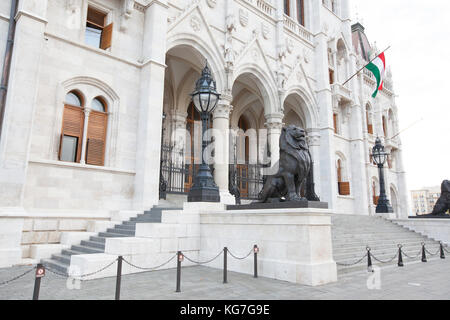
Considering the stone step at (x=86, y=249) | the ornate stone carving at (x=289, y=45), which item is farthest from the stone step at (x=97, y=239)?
the ornate stone carving at (x=289, y=45)

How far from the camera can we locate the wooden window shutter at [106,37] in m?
12.1

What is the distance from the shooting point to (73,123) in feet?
35.8

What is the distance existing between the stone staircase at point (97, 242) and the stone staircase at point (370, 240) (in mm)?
5635

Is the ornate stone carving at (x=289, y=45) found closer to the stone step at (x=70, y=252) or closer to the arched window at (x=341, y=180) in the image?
the arched window at (x=341, y=180)

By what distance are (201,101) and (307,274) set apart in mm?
5637

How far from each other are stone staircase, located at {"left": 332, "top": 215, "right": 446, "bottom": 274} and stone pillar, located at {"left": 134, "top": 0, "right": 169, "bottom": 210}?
22.1 feet

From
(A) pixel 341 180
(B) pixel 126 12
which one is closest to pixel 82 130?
(B) pixel 126 12

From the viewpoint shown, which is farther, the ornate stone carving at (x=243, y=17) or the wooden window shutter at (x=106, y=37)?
the ornate stone carving at (x=243, y=17)

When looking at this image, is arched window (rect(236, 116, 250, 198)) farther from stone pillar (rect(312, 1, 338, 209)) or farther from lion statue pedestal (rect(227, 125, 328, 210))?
lion statue pedestal (rect(227, 125, 328, 210))

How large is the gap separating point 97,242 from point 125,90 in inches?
237

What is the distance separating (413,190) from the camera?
390 ft

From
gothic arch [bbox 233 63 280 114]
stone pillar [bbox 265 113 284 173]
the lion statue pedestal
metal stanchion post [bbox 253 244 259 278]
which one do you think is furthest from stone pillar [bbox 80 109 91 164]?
stone pillar [bbox 265 113 284 173]

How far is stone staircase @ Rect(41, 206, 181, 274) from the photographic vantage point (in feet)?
25.8

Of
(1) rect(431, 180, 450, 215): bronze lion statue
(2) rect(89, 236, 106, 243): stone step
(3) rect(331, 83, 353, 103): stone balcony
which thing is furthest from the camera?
(3) rect(331, 83, 353, 103): stone balcony
